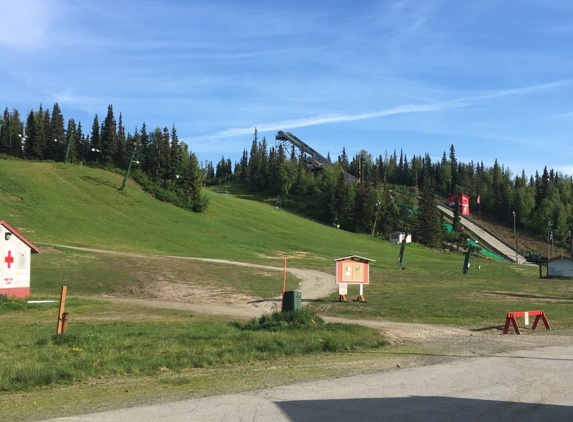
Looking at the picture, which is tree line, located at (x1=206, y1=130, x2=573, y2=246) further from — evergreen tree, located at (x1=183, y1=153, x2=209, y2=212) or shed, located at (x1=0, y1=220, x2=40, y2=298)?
shed, located at (x1=0, y1=220, x2=40, y2=298)

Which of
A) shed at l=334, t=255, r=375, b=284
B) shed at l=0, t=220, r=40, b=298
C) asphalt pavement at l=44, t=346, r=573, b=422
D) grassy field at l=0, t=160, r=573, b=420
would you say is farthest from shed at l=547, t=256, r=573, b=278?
asphalt pavement at l=44, t=346, r=573, b=422

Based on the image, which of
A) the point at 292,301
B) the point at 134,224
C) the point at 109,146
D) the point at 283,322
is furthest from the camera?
the point at 109,146

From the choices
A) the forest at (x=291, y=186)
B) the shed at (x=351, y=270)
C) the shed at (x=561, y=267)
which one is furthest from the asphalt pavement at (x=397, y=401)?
the forest at (x=291, y=186)

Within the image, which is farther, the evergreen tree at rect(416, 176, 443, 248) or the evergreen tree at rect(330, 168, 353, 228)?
the evergreen tree at rect(330, 168, 353, 228)

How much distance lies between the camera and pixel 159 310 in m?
26.9

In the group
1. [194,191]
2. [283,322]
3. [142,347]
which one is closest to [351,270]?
[283,322]

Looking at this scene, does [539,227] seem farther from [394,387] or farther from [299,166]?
[394,387]

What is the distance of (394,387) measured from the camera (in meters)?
10.3

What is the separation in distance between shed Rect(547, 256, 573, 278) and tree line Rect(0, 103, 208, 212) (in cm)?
5805

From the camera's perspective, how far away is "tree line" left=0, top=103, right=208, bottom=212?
9888 centimetres

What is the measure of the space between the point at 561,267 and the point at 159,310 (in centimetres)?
4529

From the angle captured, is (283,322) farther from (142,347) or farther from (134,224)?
(134,224)

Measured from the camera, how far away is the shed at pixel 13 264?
29828 mm

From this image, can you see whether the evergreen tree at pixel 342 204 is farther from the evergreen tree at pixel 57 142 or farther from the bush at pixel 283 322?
the bush at pixel 283 322
